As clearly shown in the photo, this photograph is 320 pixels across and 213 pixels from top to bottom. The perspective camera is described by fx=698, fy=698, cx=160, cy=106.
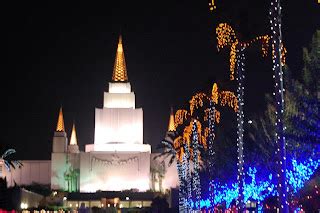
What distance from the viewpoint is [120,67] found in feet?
343

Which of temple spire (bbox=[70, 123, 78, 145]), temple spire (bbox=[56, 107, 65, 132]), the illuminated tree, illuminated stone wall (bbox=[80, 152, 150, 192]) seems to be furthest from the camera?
temple spire (bbox=[70, 123, 78, 145])

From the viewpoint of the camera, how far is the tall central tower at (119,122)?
102 m

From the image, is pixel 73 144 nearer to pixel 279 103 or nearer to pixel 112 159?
pixel 112 159

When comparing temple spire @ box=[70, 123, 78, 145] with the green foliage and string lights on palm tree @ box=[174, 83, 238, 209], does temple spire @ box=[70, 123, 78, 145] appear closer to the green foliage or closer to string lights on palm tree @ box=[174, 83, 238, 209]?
string lights on palm tree @ box=[174, 83, 238, 209]

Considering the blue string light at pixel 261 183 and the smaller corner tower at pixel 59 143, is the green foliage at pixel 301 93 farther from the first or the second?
the smaller corner tower at pixel 59 143

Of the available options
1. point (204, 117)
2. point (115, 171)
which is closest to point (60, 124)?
point (115, 171)

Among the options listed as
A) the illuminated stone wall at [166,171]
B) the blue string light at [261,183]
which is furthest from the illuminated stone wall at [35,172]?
the blue string light at [261,183]

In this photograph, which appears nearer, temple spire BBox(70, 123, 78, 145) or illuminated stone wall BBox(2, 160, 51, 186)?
illuminated stone wall BBox(2, 160, 51, 186)

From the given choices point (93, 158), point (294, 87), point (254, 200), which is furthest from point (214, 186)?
point (93, 158)

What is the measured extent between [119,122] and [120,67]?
8487 mm

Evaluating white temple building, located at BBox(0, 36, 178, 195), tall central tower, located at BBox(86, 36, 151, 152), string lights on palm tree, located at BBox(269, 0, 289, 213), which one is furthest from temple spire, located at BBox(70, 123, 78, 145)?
string lights on palm tree, located at BBox(269, 0, 289, 213)

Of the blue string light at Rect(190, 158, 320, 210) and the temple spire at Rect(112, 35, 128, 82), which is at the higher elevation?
the temple spire at Rect(112, 35, 128, 82)

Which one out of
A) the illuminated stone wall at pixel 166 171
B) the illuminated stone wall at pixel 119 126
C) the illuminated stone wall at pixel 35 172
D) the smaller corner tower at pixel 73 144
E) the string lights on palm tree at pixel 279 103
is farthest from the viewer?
the smaller corner tower at pixel 73 144

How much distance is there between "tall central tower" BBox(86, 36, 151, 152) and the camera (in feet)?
334
